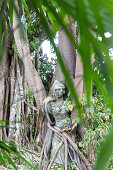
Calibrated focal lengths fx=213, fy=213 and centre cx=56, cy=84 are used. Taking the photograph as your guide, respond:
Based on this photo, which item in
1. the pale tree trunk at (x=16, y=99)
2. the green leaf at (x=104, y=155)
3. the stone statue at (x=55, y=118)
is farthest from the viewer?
the pale tree trunk at (x=16, y=99)

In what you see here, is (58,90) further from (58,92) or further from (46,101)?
(46,101)

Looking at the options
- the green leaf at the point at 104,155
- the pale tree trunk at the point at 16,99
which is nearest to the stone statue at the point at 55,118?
the pale tree trunk at the point at 16,99

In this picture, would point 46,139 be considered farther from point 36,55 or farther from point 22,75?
point 36,55

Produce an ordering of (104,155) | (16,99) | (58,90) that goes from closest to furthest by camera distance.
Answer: (104,155)
(58,90)
(16,99)

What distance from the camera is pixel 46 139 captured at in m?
2.23

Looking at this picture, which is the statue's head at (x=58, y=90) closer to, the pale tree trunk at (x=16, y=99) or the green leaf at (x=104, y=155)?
the pale tree trunk at (x=16, y=99)

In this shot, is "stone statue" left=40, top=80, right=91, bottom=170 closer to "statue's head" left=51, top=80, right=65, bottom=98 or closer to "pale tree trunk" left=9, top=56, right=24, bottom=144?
"statue's head" left=51, top=80, right=65, bottom=98

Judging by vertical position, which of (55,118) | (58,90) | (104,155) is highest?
(58,90)

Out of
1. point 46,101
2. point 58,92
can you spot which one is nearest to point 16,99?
point 46,101

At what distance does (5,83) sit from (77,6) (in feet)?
9.21

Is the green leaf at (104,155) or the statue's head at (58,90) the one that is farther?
the statue's head at (58,90)

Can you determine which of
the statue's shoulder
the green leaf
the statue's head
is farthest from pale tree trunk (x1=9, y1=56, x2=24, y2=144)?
the green leaf

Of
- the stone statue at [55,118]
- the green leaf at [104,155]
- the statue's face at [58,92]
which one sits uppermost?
the statue's face at [58,92]

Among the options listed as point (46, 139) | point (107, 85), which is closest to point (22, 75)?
point (46, 139)
